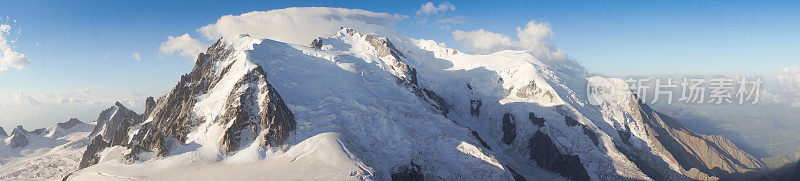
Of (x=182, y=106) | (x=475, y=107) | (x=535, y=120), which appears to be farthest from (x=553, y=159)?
(x=182, y=106)

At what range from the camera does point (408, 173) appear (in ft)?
322

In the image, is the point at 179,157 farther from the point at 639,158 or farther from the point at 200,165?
the point at 639,158

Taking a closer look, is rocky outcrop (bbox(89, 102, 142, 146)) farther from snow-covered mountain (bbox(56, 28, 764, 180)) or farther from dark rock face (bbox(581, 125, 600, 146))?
dark rock face (bbox(581, 125, 600, 146))

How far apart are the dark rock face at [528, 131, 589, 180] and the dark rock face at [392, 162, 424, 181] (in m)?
79.0

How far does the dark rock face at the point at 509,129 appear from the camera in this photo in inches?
6826

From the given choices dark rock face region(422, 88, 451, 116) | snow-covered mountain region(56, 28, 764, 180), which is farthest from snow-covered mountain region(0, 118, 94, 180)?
dark rock face region(422, 88, 451, 116)

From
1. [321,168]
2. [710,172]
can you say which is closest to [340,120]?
[321,168]

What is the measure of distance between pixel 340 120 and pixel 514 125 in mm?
101393

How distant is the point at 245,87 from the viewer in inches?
4198

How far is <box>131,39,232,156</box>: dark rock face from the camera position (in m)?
101

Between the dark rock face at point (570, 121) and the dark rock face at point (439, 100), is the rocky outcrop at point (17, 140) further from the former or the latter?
the dark rock face at point (570, 121)

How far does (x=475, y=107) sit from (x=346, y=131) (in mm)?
106689

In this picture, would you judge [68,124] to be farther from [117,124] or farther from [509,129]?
[509,129]

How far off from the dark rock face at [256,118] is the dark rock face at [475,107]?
114 meters
